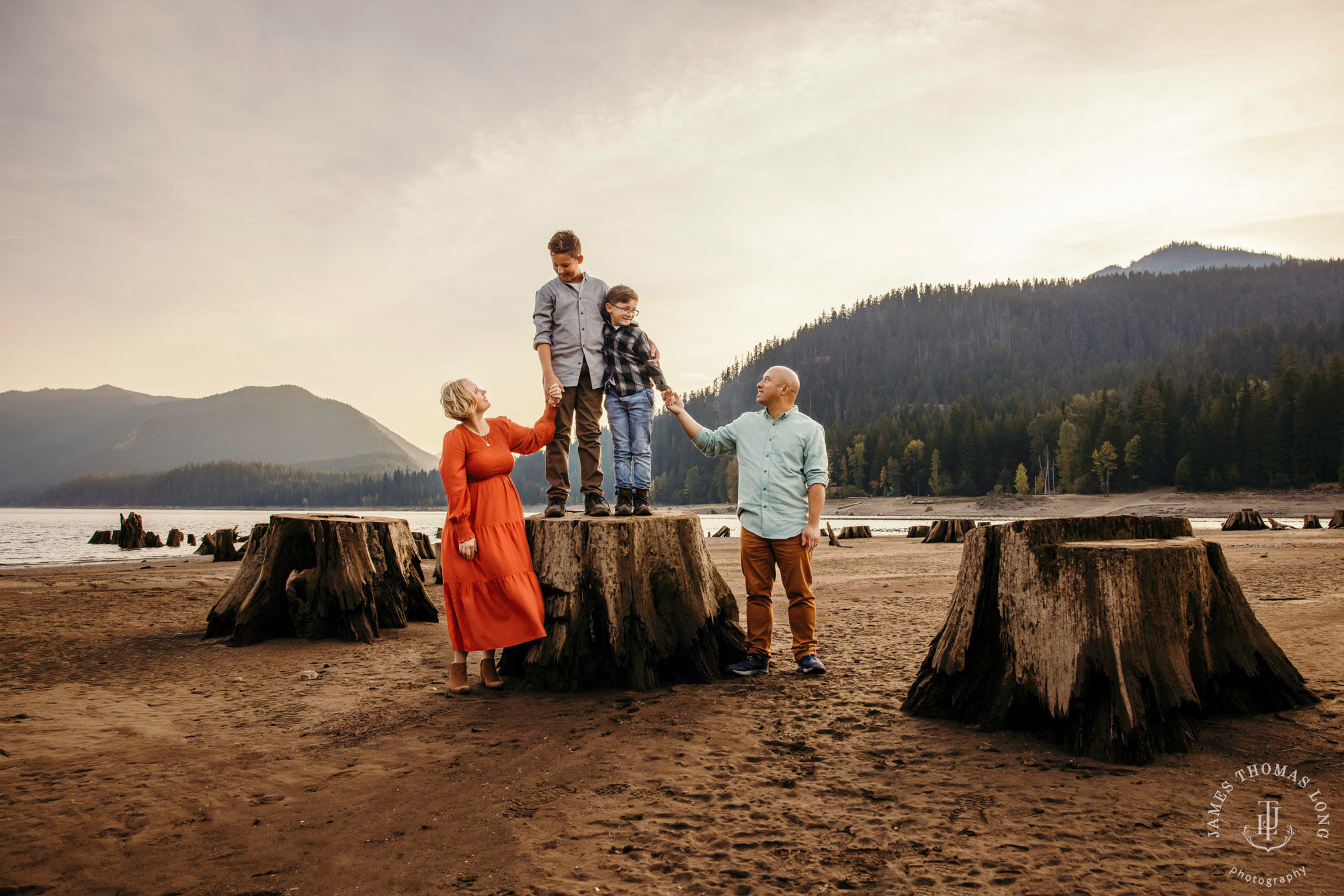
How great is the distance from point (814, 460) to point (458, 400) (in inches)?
119

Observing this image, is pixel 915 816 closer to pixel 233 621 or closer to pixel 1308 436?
pixel 233 621

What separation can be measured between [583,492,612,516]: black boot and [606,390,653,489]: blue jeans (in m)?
0.23

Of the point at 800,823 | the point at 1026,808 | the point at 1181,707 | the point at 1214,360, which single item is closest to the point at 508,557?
the point at 800,823

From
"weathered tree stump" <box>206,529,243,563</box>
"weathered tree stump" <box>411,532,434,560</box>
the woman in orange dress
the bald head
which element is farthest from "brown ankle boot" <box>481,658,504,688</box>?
"weathered tree stump" <box>206,529,243,563</box>

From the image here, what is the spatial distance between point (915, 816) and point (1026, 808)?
538 millimetres

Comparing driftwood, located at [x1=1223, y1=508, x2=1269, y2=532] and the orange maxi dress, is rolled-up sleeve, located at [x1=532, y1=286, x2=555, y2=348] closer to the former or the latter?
the orange maxi dress

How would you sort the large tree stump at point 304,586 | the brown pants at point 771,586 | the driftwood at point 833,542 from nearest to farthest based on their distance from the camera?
the brown pants at point 771,586 → the large tree stump at point 304,586 → the driftwood at point 833,542

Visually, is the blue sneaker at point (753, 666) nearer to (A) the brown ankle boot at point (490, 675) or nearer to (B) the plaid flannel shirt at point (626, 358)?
(A) the brown ankle boot at point (490, 675)

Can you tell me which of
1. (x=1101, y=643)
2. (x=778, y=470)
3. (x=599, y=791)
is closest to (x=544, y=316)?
(x=778, y=470)

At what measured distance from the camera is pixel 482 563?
561 cm

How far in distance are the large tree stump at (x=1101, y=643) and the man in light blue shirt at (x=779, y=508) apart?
1.25 meters

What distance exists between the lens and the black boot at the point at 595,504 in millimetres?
6496

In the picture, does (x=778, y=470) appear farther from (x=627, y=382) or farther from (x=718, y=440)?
(x=627, y=382)

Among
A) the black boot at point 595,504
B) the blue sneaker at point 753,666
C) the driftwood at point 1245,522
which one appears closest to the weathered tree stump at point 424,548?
the black boot at point 595,504
